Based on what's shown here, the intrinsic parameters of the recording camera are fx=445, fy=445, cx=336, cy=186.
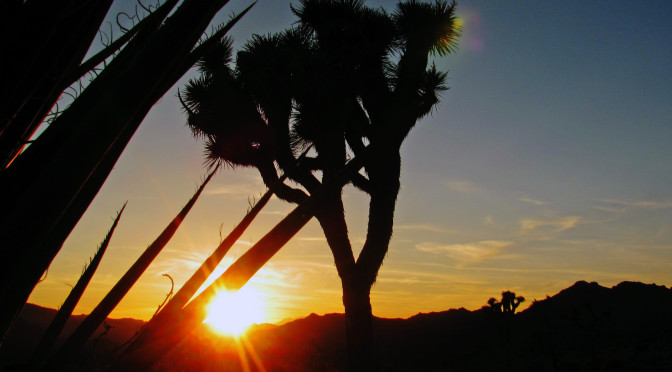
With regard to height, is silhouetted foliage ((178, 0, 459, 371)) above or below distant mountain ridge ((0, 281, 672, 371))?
above

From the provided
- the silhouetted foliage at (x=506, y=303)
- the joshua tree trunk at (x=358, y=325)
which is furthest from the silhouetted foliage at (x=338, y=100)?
the silhouetted foliage at (x=506, y=303)

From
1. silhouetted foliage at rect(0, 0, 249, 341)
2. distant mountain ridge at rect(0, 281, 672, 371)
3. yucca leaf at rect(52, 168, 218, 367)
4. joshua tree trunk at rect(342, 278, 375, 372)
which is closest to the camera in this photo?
silhouetted foliage at rect(0, 0, 249, 341)

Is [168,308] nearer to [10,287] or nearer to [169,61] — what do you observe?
[10,287]

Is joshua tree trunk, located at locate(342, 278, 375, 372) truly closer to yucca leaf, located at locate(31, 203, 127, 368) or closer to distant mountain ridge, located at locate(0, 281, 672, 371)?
distant mountain ridge, located at locate(0, 281, 672, 371)

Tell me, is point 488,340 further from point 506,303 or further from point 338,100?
point 338,100

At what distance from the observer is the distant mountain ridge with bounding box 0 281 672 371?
23245 mm

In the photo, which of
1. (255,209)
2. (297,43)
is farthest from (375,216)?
(255,209)

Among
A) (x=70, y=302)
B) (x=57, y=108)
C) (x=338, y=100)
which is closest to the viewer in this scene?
(x=57, y=108)

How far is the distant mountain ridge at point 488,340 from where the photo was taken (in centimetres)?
2325

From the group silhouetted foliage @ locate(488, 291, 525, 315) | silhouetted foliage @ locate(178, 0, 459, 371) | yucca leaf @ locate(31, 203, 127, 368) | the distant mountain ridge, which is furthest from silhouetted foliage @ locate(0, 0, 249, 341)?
silhouetted foliage @ locate(488, 291, 525, 315)

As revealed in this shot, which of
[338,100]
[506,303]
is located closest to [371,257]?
[338,100]

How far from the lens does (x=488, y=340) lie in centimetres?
4550

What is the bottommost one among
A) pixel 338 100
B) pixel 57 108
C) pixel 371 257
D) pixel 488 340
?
pixel 488 340

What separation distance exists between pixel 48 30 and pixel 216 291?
527 millimetres
